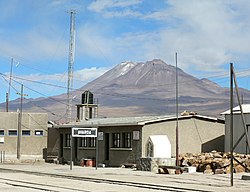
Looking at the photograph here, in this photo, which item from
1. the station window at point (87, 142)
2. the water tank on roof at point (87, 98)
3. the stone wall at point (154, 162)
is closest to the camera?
the stone wall at point (154, 162)

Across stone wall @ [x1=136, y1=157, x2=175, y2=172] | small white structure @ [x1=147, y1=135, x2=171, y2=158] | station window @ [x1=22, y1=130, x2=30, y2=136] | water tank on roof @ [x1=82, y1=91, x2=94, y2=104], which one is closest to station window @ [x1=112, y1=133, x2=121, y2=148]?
small white structure @ [x1=147, y1=135, x2=171, y2=158]

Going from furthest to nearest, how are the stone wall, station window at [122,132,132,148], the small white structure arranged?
station window at [122,132,132,148], the small white structure, the stone wall

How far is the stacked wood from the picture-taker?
34.4 m

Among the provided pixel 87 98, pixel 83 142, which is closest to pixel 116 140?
pixel 83 142

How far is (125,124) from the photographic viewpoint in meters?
43.2

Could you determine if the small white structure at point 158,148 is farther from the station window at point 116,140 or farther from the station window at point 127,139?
the station window at point 116,140

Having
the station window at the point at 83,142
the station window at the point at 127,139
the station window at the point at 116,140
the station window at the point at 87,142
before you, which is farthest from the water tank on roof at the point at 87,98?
the station window at the point at 127,139

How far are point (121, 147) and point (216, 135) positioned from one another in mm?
7650

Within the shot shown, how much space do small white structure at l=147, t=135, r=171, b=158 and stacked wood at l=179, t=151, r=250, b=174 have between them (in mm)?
1104

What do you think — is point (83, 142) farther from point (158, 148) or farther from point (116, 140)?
point (158, 148)

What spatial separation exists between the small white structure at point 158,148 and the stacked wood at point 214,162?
3.62 ft

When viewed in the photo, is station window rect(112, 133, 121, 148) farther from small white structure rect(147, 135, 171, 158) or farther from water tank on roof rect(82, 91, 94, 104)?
water tank on roof rect(82, 91, 94, 104)

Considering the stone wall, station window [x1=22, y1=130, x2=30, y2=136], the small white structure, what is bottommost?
the stone wall

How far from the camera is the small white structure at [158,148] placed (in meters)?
39.2
